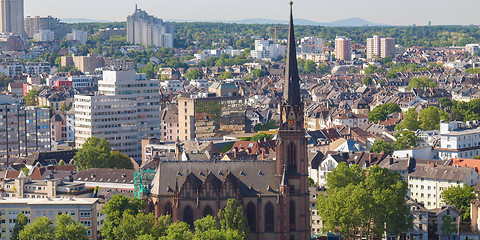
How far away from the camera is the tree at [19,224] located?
110 m

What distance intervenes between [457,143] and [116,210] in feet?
234

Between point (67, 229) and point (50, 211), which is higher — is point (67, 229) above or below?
Result: below

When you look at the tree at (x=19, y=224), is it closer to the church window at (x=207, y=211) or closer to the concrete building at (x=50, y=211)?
the concrete building at (x=50, y=211)

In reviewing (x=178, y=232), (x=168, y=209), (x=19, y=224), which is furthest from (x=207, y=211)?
(x=19, y=224)

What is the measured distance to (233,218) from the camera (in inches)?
4203

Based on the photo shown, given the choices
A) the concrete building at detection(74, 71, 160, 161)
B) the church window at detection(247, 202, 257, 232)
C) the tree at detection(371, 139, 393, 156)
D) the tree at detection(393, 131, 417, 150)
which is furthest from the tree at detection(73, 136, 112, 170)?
the church window at detection(247, 202, 257, 232)

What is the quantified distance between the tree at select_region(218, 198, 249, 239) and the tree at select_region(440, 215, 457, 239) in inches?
921

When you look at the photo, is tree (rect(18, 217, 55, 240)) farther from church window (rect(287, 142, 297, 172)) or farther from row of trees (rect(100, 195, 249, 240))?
church window (rect(287, 142, 297, 172))

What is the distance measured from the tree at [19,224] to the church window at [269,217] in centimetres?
2432

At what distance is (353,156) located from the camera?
497 ft

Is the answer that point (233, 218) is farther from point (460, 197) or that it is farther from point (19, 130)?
point (19, 130)

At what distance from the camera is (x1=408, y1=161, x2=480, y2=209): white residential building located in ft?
438

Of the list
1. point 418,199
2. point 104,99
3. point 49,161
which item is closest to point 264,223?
point 418,199

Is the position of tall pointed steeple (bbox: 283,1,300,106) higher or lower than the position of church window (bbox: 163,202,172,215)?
higher
